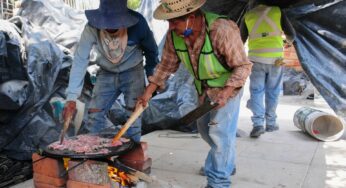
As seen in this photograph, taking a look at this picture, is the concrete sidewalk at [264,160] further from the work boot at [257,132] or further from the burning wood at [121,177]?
the burning wood at [121,177]

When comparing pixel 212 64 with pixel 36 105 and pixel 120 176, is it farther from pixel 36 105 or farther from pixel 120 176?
pixel 36 105

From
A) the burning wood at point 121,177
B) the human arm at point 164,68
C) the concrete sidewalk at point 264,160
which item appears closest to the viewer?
the burning wood at point 121,177

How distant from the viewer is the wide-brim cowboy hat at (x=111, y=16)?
3.55 metres

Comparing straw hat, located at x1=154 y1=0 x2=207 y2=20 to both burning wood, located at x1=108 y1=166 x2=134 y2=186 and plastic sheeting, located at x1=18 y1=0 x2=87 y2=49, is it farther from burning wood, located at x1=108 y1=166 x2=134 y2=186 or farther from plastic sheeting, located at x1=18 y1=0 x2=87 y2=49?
plastic sheeting, located at x1=18 y1=0 x2=87 y2=49

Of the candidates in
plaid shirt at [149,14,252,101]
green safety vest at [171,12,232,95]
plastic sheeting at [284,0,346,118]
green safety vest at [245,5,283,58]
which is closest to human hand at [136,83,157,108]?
green safety vest at [171,12,232,95]

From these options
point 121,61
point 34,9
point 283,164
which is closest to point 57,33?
point 34,9

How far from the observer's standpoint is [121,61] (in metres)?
3.90

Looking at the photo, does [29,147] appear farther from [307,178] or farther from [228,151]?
[307,178]

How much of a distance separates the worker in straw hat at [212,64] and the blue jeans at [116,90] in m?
0.57

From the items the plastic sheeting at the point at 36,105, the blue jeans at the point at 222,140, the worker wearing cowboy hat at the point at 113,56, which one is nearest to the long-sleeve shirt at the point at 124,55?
the worker wearing cowboy hat at the point at 113,56

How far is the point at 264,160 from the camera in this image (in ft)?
15.7

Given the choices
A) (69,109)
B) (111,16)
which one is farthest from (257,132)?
(69,109)

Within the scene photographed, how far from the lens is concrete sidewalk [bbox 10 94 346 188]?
4016mm

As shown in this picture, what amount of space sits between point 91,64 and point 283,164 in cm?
336
